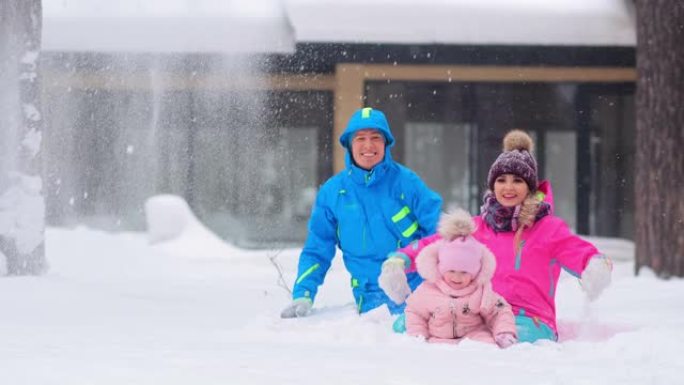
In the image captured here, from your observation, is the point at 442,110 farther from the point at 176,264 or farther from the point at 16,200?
the point at 16,200

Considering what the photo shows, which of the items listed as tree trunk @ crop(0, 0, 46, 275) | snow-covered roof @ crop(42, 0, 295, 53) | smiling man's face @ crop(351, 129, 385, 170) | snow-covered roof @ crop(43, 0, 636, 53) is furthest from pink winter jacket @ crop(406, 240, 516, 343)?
snow-covered roof @ crop(42, 0, 295, 53)

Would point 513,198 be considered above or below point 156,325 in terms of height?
above

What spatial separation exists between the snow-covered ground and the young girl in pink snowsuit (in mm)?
155

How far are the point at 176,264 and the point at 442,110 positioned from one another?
5354 mm

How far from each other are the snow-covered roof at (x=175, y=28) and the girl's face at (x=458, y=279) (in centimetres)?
893

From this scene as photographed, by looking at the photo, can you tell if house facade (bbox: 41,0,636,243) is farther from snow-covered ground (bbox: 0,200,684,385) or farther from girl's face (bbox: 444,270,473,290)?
girl's face (bbox: 444,270,473,290)

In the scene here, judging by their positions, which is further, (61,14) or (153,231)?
(61,14)

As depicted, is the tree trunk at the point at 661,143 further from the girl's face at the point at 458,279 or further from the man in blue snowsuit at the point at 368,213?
the girl's face at the point at 458,279

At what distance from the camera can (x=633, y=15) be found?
12773 mm

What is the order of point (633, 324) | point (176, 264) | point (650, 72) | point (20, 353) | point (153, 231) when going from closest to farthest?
point (20, 353) < point (633, 324) < point (650, 72) < point (176, 264) < point (153, 231)

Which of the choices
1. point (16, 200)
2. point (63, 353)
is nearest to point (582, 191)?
point (16, 200)

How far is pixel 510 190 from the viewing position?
4.43m

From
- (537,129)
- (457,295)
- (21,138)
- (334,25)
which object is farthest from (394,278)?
(537,129)

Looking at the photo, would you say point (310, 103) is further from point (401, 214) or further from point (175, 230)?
point (401, 214)
